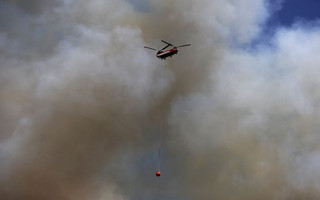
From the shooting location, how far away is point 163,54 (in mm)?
151000
